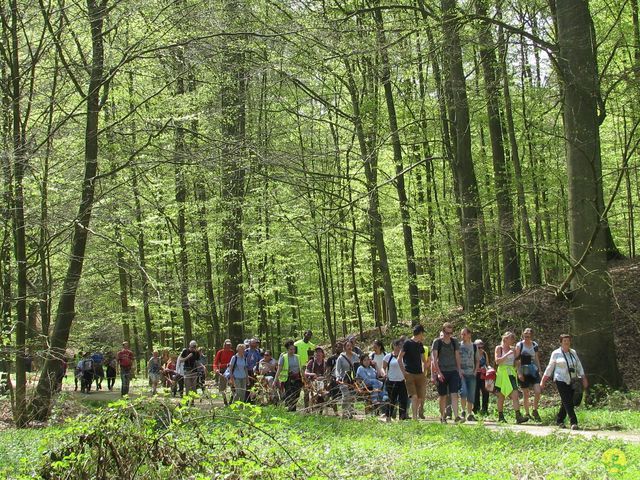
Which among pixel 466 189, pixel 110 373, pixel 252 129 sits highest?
pixel 252 129

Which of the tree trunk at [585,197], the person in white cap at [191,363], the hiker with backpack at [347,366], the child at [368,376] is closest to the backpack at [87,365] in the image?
the person in white cap at [191,363]

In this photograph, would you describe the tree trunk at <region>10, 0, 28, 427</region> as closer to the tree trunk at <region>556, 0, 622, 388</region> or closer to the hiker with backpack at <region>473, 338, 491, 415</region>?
the hiker with backpack at <region>473, 338, 491, 415</region>

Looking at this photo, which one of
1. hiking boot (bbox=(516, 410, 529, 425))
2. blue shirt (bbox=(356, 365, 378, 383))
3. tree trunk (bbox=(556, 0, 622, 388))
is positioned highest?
tree trunk (bbox=(556, 0, 622, 388))

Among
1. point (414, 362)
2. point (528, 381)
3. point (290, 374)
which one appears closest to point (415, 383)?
point (414, 362)

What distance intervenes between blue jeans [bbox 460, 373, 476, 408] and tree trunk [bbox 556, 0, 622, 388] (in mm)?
2493

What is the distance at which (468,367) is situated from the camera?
1280cm

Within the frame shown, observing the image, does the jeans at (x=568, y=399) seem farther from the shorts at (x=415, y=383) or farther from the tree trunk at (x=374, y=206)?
the tree trunk at (x=374, y=206)

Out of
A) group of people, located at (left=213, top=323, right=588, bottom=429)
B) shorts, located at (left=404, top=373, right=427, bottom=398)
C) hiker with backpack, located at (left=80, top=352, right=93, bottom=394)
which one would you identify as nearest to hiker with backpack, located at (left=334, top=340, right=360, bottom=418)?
group of people, located at (left=213, top=323, right=588, bottom=429)

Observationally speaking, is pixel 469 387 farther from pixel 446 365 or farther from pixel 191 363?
pixel 191 363

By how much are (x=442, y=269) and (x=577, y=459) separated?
2657 cm

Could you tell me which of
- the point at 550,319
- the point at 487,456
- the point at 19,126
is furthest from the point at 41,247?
the point at 550,319

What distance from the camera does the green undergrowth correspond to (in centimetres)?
577

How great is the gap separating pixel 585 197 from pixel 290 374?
7339mm

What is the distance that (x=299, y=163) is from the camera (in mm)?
12977
